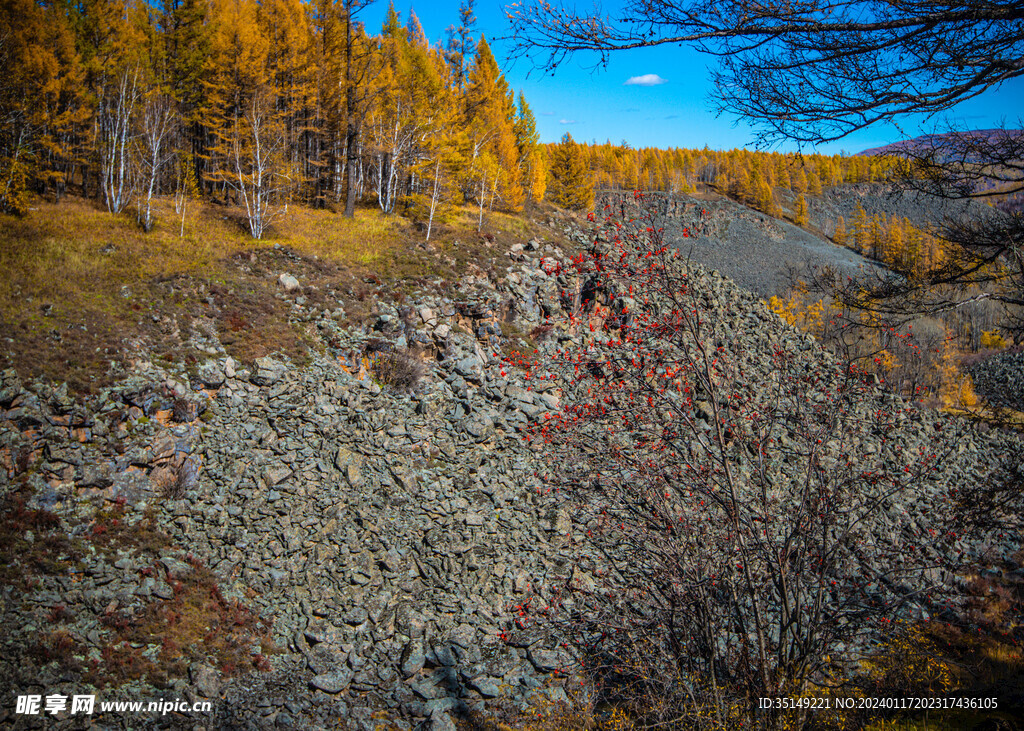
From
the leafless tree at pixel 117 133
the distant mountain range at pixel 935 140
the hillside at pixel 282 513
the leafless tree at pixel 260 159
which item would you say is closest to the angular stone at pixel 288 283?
the hillside at pixel 282 513

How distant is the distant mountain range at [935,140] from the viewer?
4961 mm

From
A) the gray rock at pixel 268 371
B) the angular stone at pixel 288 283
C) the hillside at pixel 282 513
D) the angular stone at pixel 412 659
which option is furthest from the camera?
the angular stone at pixel 288 283

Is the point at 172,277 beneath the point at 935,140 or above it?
beneath

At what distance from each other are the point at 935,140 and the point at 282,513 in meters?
11.6

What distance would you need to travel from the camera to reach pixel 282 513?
951 centimetres

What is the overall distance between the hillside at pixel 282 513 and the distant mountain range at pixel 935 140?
2.22 metres

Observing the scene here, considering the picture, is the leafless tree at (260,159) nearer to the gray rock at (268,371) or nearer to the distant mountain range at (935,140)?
the gray rock at (268,371)

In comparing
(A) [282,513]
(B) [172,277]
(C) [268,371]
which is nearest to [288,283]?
(B) [172,277]

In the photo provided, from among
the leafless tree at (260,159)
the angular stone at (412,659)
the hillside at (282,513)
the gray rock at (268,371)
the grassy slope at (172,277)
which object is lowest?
the angular stone at (412,659)

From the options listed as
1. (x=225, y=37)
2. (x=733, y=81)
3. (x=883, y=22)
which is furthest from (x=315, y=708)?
(x=225, y=37)

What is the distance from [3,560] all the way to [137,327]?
6.03 m

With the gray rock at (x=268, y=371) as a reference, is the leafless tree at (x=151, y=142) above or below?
above

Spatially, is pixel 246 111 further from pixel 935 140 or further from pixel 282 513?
pixel 935 140

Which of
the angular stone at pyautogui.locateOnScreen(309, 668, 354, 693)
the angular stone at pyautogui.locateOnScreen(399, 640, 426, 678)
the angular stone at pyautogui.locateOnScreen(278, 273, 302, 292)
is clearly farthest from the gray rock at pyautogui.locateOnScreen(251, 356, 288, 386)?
the angular stone at pyautogui.locateOnScreen(399, 640, 426, 678)
